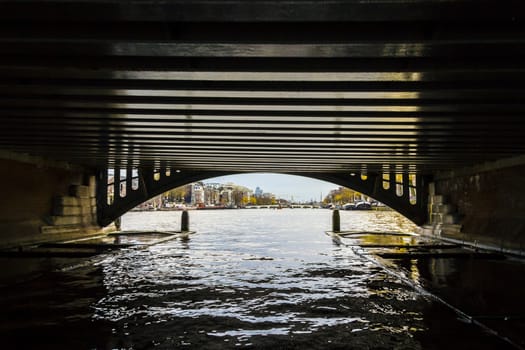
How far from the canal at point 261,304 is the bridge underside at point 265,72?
4031 mm

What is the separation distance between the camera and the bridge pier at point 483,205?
18.3 m

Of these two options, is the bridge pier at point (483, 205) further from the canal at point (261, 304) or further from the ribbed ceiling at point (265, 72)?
the canal at point (261, 304)

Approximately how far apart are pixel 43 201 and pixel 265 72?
60.8 feet

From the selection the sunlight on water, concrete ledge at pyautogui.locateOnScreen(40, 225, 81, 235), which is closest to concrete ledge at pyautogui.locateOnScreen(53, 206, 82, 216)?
concrete ledge at pyautogui.locateOnScreen(40, 225, 81, 235)

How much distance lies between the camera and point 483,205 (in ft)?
70.8

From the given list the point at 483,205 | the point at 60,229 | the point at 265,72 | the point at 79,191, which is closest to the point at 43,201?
the point at 60,229

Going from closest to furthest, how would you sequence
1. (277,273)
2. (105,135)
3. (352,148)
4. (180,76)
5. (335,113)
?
(180,76) < (335,113) < (277,273) < (105,135) < (352,148)

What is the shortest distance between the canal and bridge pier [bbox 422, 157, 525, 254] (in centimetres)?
418

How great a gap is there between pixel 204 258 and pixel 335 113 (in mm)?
7333

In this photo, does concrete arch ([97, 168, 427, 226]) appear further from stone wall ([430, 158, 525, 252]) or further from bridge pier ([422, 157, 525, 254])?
stone wall ([430, 158, 525, 252])

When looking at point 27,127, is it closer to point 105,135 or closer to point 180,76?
point 105,135

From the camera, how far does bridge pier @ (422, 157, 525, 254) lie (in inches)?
720

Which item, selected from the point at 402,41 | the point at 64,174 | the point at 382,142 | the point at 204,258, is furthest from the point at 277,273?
the point at 64,174

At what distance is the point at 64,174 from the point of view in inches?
979
